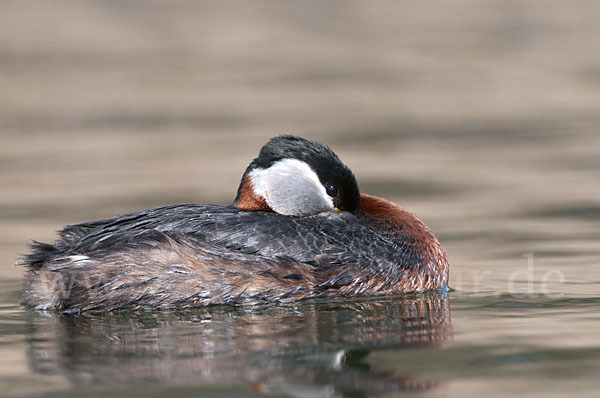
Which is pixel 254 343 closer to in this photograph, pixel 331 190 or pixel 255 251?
pixel 255 251

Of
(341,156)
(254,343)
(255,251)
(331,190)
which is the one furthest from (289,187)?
(341,156)

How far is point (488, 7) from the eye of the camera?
26.4 meters

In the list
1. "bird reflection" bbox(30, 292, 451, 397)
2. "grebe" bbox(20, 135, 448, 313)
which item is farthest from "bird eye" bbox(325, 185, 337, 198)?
"bird reflection" bbox(30, 292, 451, 397)

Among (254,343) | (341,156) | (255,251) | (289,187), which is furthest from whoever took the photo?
(341,156)

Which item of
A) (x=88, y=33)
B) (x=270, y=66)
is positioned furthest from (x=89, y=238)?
(x=88, y=33)

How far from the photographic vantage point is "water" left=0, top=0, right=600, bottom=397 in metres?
6.43

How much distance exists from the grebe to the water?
18cm

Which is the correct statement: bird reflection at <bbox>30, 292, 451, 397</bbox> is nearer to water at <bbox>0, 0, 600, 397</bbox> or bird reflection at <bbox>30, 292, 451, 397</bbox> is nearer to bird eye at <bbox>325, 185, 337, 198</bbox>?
water at <bbox>0, 0, 600, 397</bbox>

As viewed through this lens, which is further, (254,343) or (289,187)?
(289,187)

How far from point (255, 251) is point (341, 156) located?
538 cm

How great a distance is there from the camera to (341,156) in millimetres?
13352

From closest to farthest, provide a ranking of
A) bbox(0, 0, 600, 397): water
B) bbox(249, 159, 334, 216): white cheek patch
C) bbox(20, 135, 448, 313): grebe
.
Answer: bbox(0, 0, 600, 397): water → bbox(20, 135, 448, 313): grebe → bbox(249, 159, 334, 216): white cheek patch

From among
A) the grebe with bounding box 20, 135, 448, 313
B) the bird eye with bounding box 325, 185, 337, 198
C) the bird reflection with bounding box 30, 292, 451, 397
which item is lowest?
the bird reflection with bounding box 30, 292, 451, 397

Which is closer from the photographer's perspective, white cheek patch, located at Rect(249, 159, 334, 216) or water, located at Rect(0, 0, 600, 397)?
water, located at Rect(0, 0, 600, 397)
